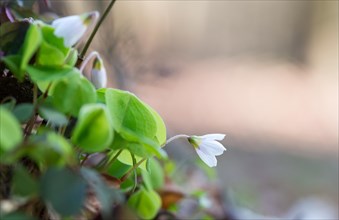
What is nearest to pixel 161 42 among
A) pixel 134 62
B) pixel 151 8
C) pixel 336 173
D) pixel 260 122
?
pixel 151 8

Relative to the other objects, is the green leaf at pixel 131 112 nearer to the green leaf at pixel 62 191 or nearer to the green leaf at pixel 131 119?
the green leaf at pixel 131 119

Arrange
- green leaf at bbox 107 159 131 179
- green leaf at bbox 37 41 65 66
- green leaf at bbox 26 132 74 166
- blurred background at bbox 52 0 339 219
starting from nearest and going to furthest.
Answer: green leaf at bbox 26 132 74 166 < green leaf at bbox 37 41 65 66 < green leaf at bbox 107 159 131 179 < blurred background at bbox 52 0 339 219

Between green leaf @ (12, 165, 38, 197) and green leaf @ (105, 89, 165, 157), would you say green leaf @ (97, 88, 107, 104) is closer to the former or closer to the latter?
green leaf @ (105, 89, 165, 157)

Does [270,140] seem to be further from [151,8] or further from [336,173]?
[151,8]

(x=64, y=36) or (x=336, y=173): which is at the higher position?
(x=64, y=36)

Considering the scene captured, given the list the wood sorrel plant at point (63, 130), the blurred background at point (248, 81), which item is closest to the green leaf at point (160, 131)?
the wood sorrel plant at point (63, 130)

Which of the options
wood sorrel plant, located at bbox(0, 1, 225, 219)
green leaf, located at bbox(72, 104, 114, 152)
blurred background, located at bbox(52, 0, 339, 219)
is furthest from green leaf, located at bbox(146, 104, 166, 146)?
blurred background, located at bbox(52, 0, 339, 219)

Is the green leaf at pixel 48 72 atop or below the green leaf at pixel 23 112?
atop
